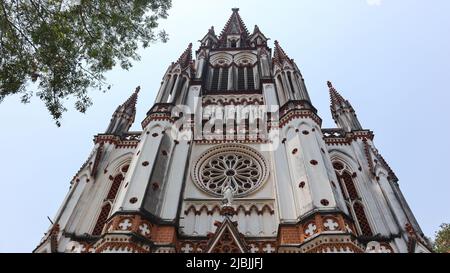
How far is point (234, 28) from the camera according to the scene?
114ft

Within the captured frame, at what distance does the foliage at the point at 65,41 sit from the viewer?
304 inches

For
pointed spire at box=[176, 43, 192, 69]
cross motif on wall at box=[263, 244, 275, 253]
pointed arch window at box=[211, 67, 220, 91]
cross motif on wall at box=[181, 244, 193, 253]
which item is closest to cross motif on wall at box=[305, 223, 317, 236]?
cross motif on wall at box=[263, 244, 275, 253]

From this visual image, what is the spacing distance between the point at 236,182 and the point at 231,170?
72 cm

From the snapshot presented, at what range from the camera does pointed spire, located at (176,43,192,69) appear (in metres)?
23.2

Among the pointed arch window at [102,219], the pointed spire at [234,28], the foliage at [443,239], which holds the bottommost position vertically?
the pointed arch window at [102,219]

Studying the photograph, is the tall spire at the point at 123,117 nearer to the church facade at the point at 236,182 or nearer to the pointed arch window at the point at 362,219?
the church facade at the point at 236,182

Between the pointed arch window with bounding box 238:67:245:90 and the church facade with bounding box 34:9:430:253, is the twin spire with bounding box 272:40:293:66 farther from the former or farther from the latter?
the pointed arch window with bounding box 238:67:245:90

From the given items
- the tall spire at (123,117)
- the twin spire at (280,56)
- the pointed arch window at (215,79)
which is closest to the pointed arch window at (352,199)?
the twin spire at (280,56)

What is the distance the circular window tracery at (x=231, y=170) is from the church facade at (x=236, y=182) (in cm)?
4

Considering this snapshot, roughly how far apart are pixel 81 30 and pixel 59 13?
1.72 ft

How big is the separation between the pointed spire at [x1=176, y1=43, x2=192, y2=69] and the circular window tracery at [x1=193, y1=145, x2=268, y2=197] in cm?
768

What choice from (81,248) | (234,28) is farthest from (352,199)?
(234,28)

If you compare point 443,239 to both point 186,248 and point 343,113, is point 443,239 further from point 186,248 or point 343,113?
point 186,248
